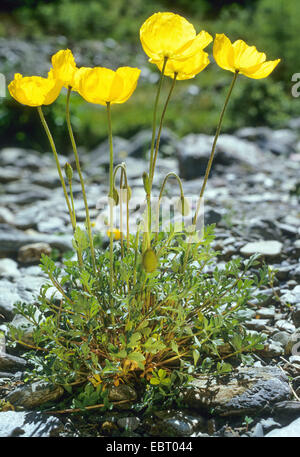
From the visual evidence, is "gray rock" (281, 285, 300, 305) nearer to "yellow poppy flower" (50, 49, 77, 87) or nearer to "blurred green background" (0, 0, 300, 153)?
"yellow poppy flower" (50, 49, 77, 87)

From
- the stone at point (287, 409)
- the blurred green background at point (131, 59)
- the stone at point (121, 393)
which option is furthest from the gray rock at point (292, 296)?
the blurred green background at point (131, 59)

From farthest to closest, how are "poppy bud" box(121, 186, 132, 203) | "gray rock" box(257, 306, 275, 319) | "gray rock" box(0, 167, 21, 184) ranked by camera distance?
"gray rock" box(0, 167, 21, 184) → "gray rock" box(257, 306, 275, 319) → "poppy bud" box(121, 186, 132, 203)

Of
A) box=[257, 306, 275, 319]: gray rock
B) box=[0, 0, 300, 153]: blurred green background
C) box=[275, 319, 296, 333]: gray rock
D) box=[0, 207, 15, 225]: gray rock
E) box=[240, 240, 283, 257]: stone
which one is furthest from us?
box=[0, 0, 300, 153]: blurred green background

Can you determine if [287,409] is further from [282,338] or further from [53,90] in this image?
[53,90]

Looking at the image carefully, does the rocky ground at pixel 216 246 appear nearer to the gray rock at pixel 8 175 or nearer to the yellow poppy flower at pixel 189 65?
the gray rock at pixel 8 175

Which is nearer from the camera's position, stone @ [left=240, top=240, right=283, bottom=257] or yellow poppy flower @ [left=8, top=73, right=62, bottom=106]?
yellow poppy flower @ [left=8, top=73, right=62, bottom=106]

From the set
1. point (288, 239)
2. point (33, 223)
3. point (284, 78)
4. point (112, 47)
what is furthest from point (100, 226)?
point (112, 47)

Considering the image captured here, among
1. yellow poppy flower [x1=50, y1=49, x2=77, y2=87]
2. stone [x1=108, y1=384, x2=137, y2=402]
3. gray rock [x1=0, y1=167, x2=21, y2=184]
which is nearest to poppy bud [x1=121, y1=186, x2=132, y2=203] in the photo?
yellow poppy flower [x1=50, y1=49, x2=77, y2=87]
